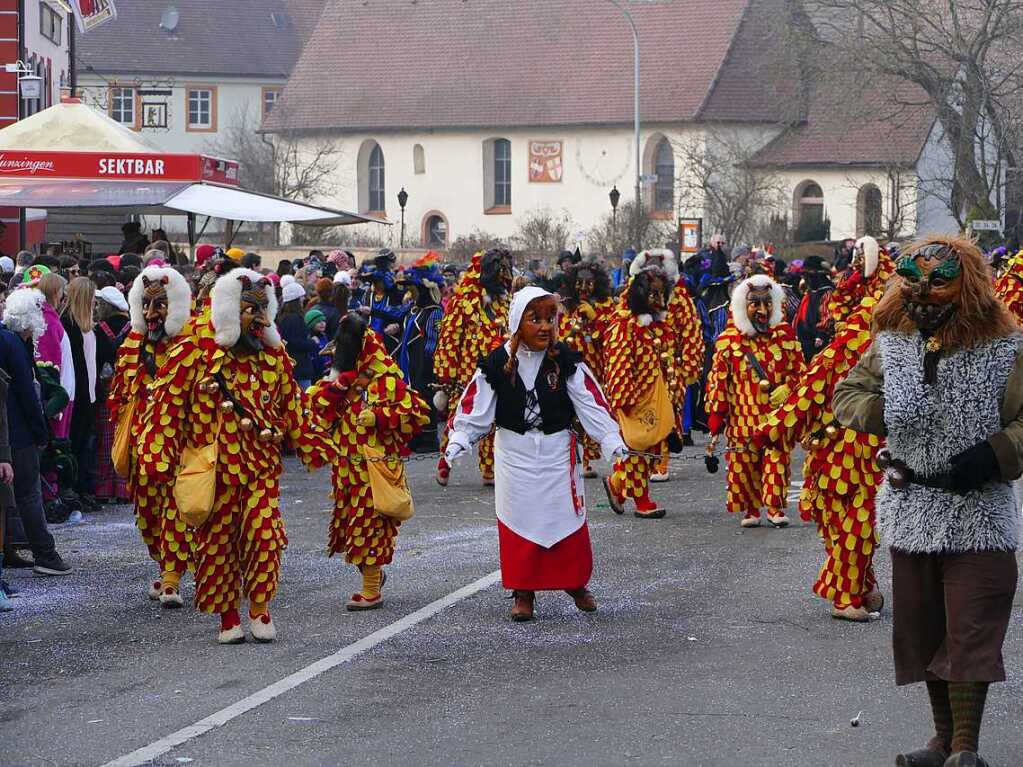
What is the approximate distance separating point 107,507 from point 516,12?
62.0m

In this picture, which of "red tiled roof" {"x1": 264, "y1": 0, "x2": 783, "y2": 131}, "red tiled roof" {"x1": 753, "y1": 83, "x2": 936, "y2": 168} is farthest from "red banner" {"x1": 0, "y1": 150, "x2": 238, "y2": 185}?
"red tiled roof" {"x1": 264, "y1": 0, "x2": 783, "y2": 131}

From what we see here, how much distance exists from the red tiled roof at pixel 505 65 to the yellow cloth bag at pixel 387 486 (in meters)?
57.4

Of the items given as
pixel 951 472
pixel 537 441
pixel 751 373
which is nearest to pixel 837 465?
pixel 537 441

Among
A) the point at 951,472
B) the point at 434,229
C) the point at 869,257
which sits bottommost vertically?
the point at 951,472

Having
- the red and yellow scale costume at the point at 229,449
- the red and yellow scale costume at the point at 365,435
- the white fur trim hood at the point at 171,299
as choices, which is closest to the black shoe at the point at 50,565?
the white fur trim hood at the point at 171,299

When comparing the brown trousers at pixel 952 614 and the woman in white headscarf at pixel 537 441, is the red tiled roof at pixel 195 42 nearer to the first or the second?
the woman in white headscarf at pixel 537 441

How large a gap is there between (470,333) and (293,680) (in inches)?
303

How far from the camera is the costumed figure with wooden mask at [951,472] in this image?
6359mm

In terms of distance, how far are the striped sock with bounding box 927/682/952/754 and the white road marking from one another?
280 centimetres

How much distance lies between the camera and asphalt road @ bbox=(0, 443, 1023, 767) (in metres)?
7.02

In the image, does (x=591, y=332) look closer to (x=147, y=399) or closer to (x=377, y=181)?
(x=147, y=399)

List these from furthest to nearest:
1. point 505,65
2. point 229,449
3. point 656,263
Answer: point 505,65 < point 656,263 < point 229,449

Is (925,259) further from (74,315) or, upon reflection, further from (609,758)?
(74,315)

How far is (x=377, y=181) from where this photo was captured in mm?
76938
